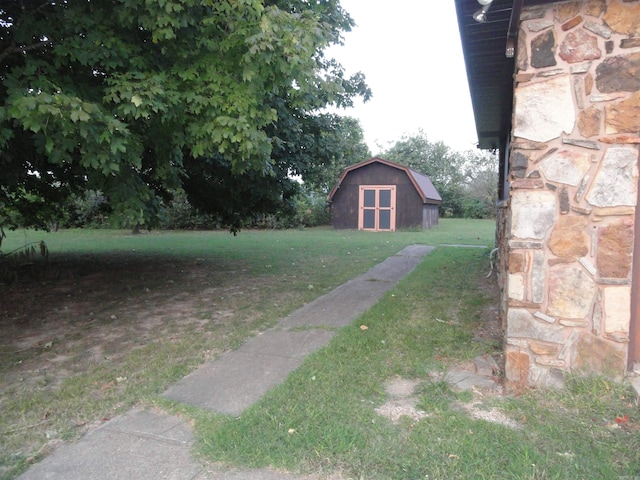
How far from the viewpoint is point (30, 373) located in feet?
13.6

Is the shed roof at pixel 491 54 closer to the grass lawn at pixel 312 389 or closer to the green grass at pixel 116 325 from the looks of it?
the grass lawn at pixel 312 389

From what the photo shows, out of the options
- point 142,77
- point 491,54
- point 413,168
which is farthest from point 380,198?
point 142,77

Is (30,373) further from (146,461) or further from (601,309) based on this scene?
(601,309)

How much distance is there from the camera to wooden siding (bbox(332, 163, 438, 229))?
23109 millimetres

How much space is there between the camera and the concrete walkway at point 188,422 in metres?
2.58

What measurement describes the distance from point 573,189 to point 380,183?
67.2ft

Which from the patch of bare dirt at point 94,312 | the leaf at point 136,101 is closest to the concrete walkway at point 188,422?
the patch of bare dirt at point 94,312

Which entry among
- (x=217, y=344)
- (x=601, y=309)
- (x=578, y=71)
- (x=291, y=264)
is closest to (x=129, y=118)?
(x=217, y=344)

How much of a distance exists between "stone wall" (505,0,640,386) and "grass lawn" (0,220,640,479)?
0.34 metres

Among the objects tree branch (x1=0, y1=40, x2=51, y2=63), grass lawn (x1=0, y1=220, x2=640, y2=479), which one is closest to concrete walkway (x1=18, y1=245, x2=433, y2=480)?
grass lawn (x1=0, y1=220, x2=640, y2=479)

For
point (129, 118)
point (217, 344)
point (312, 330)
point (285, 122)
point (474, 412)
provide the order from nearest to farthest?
point (474, 412) < point (129, 118) < point (217, 344) < point (312, 330) < point (285, 122)

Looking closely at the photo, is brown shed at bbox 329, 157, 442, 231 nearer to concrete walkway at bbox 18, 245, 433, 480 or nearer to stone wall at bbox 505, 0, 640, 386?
concrete walkway at bbox 18, 245, 433, 480

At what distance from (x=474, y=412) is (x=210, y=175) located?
7024 mm

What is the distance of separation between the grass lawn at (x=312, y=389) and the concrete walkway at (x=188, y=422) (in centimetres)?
12
